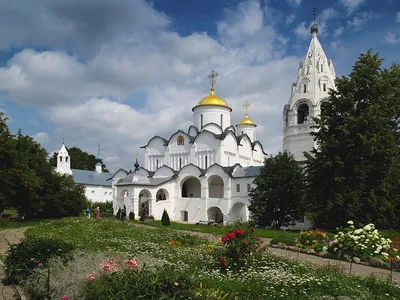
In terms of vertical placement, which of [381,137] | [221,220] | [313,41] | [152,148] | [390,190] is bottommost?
[221,220]

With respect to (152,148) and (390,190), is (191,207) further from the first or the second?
(390,190)

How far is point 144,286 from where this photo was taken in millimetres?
4840

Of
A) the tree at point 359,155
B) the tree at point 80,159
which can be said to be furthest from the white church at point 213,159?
the tree at point 80,159

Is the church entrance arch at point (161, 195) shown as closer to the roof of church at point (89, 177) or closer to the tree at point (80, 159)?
the roof of church at point (89, 177)

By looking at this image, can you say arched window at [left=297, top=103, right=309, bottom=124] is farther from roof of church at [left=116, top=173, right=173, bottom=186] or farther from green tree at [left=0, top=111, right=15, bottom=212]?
green tree at [left=0, top=111, right=15, bottom=212]

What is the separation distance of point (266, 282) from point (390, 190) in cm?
1351

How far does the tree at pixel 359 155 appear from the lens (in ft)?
56.2

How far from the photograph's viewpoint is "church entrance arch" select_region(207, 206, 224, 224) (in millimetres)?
35384

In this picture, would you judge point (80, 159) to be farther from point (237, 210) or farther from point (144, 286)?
point (144, 286)

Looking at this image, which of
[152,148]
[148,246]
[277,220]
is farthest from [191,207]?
[148,246]

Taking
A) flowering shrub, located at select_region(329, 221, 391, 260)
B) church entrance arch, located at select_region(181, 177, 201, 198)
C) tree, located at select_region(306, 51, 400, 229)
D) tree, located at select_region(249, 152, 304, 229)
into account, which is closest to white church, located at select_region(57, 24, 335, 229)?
church entrance arch, located at select_region(181, 177, 201, 198)

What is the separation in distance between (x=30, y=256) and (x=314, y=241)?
910 centimetres

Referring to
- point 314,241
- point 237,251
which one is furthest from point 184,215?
point 237,251

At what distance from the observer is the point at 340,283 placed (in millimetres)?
6238
